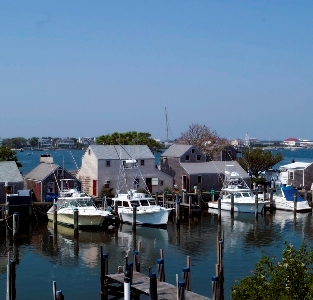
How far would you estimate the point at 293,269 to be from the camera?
16.2 m

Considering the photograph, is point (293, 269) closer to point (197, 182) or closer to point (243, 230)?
point (243, 230)

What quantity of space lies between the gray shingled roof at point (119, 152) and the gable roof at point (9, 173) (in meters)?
10.9

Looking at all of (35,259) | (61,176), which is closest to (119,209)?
(61,176)

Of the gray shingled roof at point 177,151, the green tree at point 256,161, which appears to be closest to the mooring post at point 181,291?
the gray shingled roof at point 177,151

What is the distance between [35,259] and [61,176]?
2102 centimetres

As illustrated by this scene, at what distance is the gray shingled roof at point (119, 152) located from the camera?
216 ft

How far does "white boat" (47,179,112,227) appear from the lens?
49.9 m

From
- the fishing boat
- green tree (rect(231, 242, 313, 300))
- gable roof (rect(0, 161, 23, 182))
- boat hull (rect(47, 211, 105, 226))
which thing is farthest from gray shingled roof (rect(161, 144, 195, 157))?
green tree (rect(231, 242, 313, 300))

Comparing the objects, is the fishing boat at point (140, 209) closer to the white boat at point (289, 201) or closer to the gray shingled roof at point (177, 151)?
the white boat at point (289, 201)

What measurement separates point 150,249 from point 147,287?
16.0 metres

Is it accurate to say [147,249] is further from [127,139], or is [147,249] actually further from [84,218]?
A: [127,139]

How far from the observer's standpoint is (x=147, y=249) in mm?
42625

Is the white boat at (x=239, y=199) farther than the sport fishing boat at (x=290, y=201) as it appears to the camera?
No

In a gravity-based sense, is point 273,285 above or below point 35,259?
above
